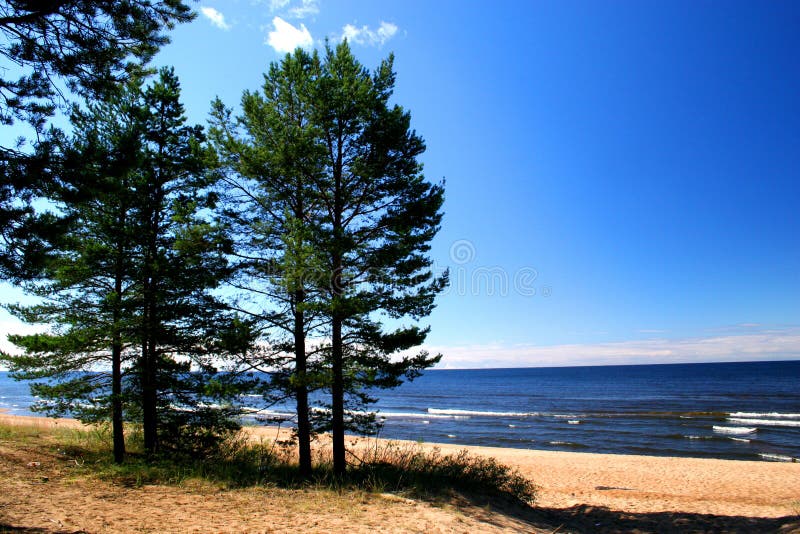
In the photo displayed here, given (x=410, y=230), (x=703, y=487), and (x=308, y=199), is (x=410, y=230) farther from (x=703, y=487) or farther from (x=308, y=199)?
(x=703, y=487)

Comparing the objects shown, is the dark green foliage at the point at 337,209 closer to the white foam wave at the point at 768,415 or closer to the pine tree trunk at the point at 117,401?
the pine tree trunk at the point at 117,401

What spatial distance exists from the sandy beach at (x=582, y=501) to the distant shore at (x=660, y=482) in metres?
0.04

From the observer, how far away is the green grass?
9.49 m

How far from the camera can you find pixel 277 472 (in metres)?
10.8

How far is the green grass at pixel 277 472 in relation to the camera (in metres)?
9.49

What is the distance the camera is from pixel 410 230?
1112cm

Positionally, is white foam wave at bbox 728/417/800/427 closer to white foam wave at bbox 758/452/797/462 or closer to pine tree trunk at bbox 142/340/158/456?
white foam wave at bbox 758/452/797/462

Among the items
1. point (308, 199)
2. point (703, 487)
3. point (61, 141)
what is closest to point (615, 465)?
point (703, 487)

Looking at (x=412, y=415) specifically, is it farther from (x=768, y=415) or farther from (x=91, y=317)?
(x=91, y=317)

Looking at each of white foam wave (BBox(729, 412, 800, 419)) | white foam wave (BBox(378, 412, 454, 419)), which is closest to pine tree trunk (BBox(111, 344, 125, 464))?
white foam wave (BBox(378, 412, 454, 419))

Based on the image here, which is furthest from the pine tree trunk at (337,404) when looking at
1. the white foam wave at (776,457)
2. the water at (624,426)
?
the white foam wave at (776,457)

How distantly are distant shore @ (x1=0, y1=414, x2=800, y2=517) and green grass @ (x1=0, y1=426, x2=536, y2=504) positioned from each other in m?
1.08

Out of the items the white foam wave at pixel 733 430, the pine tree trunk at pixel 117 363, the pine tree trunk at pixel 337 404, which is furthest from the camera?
the white foam wave at pixel 733 430

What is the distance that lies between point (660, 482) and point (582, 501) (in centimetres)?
613
